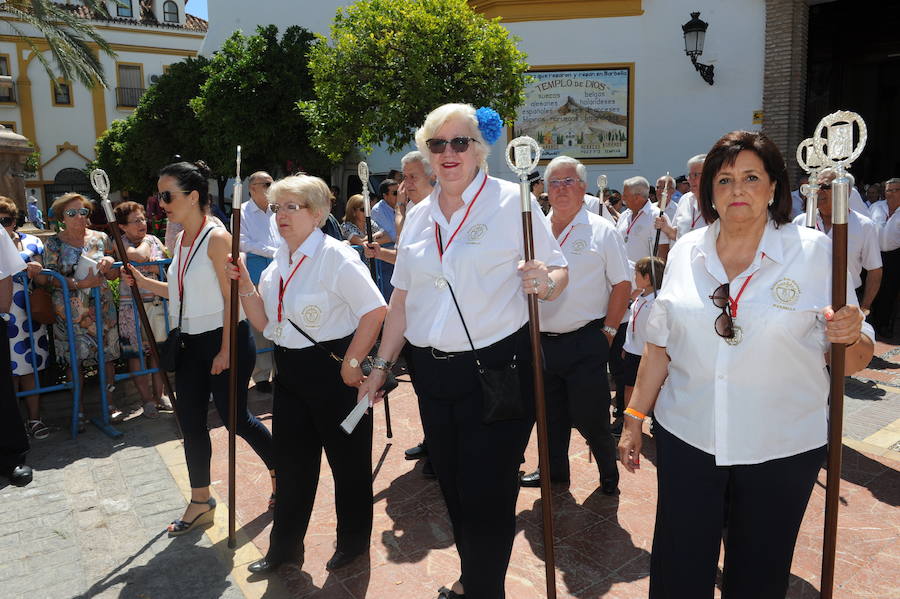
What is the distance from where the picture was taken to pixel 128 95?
1534 inches

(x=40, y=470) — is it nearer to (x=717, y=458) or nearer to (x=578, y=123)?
(x=717, y=458)

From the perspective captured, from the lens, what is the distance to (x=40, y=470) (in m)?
4.90

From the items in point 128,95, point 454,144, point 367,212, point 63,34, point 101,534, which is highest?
point 128,95

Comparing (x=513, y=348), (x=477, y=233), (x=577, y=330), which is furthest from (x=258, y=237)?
(x=513, y=348)

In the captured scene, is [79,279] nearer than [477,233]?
No

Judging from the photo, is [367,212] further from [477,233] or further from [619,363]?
[619,363]

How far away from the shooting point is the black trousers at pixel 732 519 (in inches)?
89.2

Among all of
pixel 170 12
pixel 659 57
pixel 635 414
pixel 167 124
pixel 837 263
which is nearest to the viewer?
pixel 837 263

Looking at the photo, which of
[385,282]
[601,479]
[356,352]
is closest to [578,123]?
[385,282]

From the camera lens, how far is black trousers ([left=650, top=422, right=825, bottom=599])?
2266 millimetres

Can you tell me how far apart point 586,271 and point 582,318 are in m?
0.29

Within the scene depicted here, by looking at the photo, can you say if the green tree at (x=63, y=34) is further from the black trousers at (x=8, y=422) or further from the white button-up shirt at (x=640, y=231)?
the white button-up shirt at (x=640, y=231)

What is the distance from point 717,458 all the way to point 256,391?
5.38m

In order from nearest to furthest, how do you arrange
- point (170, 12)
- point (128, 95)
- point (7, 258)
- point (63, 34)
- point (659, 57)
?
point (7, 258) → point (659, 57) → point (63, 34) → point (128, 95) → point (170, 12)
